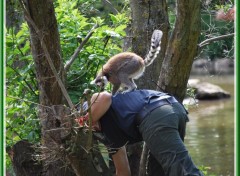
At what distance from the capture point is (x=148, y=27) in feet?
17.9

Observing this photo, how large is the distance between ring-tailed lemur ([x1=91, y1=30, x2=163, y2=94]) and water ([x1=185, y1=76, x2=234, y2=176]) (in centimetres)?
420

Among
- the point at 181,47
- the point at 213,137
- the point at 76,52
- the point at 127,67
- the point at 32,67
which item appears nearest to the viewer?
the point at 181,47

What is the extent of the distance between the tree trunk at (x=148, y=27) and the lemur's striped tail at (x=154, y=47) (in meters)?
0.22

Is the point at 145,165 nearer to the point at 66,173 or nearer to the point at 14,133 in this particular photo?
the point at 66,173

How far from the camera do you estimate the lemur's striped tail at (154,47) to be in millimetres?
4898

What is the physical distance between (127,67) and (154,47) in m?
0.44

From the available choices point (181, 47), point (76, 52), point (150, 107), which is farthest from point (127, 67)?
point (150, 107)

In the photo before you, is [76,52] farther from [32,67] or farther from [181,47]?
[181,47]

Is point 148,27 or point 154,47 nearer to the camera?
point 154,47

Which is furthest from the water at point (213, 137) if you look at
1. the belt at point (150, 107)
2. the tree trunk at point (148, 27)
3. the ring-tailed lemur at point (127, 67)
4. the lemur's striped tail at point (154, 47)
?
the belt at point (150, 107)

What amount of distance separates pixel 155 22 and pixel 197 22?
115 centimetres

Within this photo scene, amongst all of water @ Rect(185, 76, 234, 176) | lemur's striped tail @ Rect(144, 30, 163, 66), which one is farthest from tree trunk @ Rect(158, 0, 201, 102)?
water @ Rect(185, 76, 234, 176)

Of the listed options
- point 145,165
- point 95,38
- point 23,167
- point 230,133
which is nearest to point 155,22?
point 95,38

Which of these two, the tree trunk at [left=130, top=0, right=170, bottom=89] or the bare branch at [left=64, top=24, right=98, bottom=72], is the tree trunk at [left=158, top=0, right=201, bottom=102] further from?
the tree trunk at [left=130, top=0, right=170, bottom=89]
